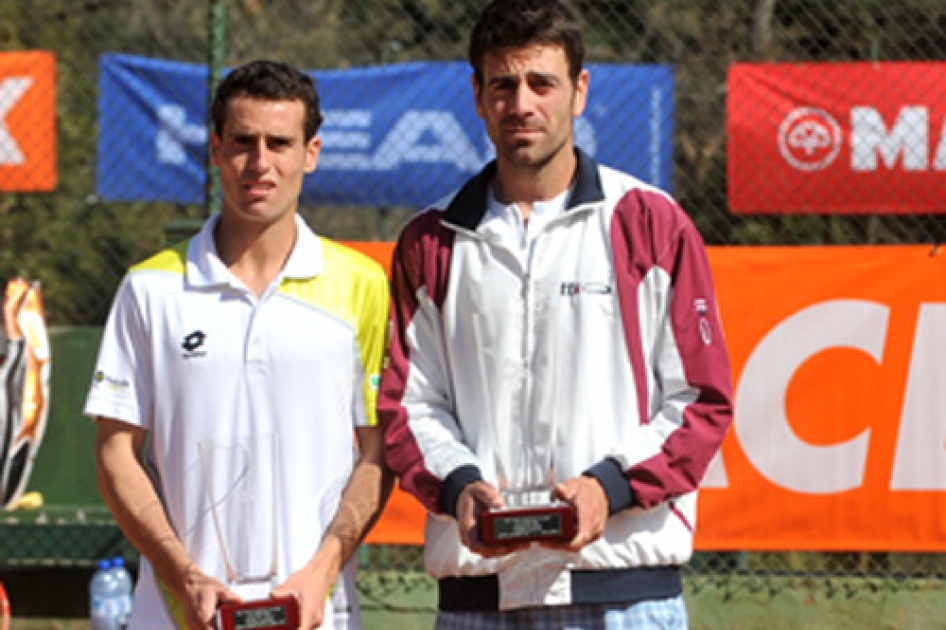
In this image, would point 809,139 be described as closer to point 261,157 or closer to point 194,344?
point 261,157

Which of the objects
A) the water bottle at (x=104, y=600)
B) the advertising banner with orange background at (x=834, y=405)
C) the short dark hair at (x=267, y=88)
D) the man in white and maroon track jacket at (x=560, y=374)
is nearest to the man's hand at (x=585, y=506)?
the man in white and maroon track jacket at (x=560, y=374)

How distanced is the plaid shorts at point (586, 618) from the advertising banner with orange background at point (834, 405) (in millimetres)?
2893

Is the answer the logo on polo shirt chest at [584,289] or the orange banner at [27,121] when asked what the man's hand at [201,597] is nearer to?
the logo on polo shirt chest at [584,289]

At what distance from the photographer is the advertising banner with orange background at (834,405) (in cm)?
593

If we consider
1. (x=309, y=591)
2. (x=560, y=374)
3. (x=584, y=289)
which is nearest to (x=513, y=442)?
(x=560, y=374)

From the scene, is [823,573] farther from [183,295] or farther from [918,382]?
[183,295]

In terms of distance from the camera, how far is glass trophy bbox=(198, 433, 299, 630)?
3113 millimetres

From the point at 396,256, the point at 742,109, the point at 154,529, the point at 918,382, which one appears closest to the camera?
the point at 154,529

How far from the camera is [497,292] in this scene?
3141 millimetres

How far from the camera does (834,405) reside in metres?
5.95

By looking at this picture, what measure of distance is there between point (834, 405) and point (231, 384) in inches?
135

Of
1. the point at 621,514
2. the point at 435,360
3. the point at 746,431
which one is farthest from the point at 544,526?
the point at 746,431

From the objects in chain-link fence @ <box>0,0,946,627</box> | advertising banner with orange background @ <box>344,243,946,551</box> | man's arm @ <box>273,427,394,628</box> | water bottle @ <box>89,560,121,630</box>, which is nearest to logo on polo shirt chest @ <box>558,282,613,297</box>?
man's arm @ <box>273,427,394,628</box>

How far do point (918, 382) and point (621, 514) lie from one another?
317 centimetres
